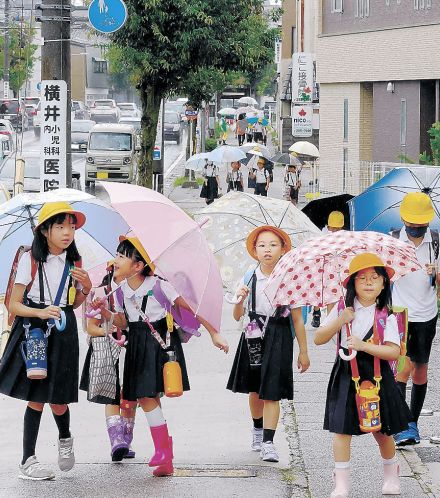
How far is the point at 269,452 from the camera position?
26.5 ft

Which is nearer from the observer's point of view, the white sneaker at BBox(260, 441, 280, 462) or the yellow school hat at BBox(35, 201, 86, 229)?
the yellow school hat at BBox(35, 201, 86, 229)

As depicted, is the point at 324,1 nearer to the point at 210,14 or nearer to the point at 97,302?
the point at 210,14

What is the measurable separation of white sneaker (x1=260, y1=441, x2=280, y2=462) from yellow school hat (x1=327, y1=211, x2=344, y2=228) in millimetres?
4371

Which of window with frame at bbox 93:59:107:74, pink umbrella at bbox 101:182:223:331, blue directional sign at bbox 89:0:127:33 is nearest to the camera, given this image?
pink umbrella at bbox 101:182:223:331

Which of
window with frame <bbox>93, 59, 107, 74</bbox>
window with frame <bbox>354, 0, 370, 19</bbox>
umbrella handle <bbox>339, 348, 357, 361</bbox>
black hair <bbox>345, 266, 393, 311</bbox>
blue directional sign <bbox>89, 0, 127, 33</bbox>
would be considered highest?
window with frame <bbox>93, 59, 107, 74</bbox>

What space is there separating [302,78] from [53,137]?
92.2 feet

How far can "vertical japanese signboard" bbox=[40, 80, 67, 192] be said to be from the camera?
1354 centimetres

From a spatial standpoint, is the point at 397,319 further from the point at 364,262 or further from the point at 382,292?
the point at 364,262

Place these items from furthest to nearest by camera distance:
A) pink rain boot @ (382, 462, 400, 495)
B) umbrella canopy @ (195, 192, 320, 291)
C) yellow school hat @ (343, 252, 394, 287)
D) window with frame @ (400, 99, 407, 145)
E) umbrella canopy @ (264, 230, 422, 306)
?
window with frame @ (400, 99, 407, 145) < umbrella canopy @ (195, 192, 320, 291) < pink rain boot @ (382, 462, 400, 495) < umbrella canopy @ (264, 230, 422, 306) < yellow school hat @ (343, 252, 394, 287)

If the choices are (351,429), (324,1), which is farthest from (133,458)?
(324,1)

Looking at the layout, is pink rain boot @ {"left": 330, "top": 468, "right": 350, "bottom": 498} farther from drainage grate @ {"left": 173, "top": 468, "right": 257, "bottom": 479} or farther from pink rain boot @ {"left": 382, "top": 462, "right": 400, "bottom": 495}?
drainage grate @ {"left": 173, "top": 468, "right": 257, "bottom": 479}

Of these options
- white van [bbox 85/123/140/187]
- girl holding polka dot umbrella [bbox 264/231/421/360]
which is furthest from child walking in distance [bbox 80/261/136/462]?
white van [bbox 85/123/140/187]

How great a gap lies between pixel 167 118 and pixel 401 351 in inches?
2518

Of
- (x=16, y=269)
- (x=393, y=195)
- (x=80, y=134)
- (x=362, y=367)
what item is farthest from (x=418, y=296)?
(x=80, y=134)
